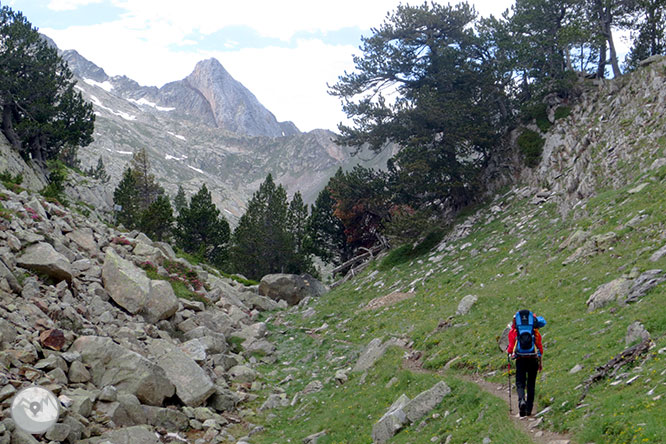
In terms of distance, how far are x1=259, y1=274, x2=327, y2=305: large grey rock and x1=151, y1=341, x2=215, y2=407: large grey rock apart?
26308mm

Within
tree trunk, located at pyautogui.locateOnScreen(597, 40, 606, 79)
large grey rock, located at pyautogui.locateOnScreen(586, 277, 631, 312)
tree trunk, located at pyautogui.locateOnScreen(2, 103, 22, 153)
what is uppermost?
tree trunk, located at pyautogui.locateOnScreen(2, 103, 22, 153)

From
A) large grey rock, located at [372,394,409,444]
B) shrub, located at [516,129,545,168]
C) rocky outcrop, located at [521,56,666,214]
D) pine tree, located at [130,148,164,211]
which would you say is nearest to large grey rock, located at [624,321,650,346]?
large grey rock, located at [372,394,409,444]

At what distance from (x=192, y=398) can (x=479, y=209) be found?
2943 centimetres

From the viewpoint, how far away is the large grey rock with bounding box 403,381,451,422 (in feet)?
46.9

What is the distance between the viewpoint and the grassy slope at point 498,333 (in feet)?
35.2

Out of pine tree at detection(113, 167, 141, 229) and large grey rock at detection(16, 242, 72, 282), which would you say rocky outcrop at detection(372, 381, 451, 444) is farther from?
pine tree at detection(113, 167, 141, 229)

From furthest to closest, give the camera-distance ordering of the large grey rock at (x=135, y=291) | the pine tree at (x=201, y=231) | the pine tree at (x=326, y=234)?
the pine tree at (x=201, y=231), the pine tree at (x=326, y=234), the large grey rock at (x=135, y=291)

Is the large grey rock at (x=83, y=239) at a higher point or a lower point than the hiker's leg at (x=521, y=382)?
higher

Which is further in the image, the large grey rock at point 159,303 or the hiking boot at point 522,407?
the large grey rock at point 159,303

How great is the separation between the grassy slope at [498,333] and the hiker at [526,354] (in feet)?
1.72

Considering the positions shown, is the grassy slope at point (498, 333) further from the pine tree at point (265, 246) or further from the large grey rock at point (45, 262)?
the pine tree at point (265, 246)

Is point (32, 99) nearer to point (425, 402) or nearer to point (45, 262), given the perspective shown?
point (45, 262)

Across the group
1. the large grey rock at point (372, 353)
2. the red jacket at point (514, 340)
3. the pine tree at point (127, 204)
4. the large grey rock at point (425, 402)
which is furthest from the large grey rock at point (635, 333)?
the pine tree at point (127, 204)

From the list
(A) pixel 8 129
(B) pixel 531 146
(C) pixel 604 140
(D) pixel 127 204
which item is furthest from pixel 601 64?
(A) pixel 8 129
